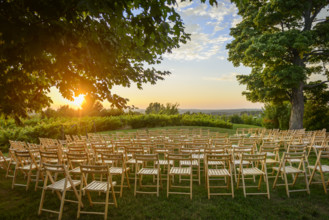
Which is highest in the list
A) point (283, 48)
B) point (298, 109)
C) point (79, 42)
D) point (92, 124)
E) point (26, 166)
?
point (283, 48)

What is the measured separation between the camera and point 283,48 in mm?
14547

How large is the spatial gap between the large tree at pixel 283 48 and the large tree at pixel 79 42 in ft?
42.2

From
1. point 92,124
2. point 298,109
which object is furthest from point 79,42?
point 298,109

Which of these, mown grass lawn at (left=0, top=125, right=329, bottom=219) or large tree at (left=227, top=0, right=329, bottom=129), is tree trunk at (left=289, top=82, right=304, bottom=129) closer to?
large tree at (left=227, top=0, right=329, bottom=129)

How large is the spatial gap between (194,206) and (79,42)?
4.02 m

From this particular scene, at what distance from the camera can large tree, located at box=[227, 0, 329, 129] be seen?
1502cm

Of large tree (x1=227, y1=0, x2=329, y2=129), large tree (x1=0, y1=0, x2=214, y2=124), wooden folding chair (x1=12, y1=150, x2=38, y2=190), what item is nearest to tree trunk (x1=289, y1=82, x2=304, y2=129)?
large tree (x1=227, y1=0, x2=329, y2=129)

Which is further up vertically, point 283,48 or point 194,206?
point 283,48

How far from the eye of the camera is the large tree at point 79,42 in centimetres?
285

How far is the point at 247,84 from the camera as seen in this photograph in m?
19.6

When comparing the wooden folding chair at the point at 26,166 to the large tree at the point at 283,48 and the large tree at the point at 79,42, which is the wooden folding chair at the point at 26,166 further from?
the large tree at the point at 283,48

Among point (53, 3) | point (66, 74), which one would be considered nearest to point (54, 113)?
point (66, 74)

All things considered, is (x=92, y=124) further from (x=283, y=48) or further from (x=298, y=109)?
(x=298, y=109)

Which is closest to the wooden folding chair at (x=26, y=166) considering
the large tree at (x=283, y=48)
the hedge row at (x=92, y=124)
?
the hedge row at (x=92, y=124)
